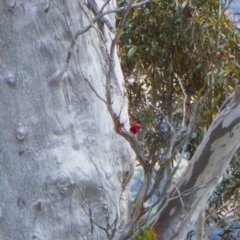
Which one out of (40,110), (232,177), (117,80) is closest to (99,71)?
(117,80)

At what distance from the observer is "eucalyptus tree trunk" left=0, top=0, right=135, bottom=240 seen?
2361mm

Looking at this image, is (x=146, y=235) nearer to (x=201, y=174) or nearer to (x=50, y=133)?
(x=201, y=174)

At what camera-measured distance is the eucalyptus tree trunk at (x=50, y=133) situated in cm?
236

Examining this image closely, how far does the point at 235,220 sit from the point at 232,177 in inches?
10.8

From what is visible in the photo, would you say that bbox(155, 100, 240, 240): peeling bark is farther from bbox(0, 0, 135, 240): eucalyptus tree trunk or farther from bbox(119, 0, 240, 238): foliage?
bbox(119, 0, 240, 238): foliage

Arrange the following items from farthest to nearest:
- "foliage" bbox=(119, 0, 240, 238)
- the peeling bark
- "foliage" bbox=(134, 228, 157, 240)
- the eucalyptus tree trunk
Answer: "foliage" bbox=(119, 0, 240, 238) < the peeling bark < "foliage" bbox=(134, 228, 157, 240) < the eucalyptus tree trunk

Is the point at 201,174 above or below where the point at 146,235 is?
above

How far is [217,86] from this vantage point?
3668mm

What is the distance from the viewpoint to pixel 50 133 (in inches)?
93.7

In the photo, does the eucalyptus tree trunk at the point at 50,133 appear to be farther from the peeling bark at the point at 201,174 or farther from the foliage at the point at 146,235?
the peeling bark at the point at 201,174

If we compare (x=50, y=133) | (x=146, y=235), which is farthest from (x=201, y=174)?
(x=50, y=133)

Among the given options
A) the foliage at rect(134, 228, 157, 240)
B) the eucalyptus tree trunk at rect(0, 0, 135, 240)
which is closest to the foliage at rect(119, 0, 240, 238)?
the foliage at rect(134, 228, 157, 240)

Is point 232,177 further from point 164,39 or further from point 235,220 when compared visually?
point 164,39

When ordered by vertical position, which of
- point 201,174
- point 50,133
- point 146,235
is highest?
point 50,133
